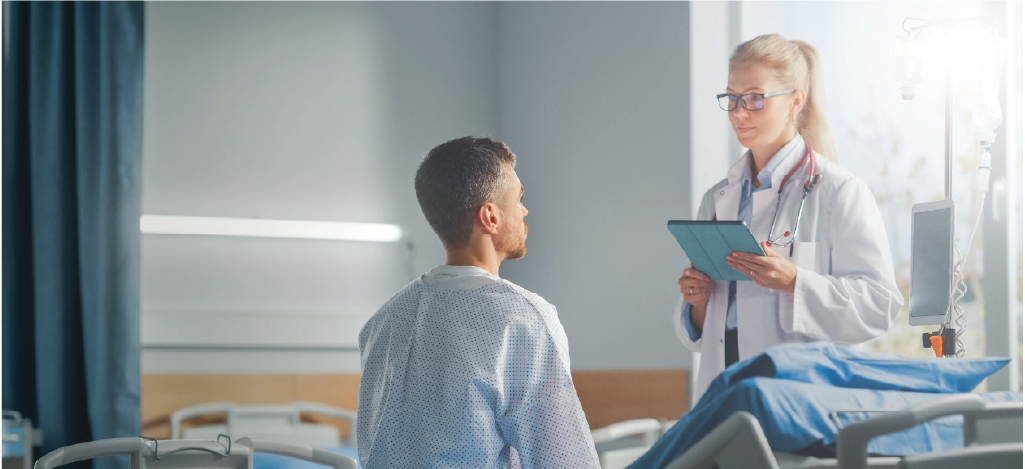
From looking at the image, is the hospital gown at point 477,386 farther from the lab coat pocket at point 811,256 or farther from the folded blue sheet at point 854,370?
the lab coat pocket at point 811,256

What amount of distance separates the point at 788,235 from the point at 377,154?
249 centimetres

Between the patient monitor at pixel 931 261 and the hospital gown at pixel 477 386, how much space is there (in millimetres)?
930

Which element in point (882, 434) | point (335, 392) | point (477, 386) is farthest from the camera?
point (335, 392)

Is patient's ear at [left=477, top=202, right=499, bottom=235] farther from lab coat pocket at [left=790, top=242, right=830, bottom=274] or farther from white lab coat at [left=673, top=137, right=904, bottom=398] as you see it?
lab coat pocket at [left=790, top=242, right=830, bottom=274]

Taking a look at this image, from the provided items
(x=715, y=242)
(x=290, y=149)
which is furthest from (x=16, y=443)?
Result: (x=715, y=242)

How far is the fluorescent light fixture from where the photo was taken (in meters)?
4.02

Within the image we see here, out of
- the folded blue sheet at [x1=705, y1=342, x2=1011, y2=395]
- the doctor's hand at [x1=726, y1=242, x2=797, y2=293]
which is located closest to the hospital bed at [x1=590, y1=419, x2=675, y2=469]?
the doctor's hand at [x1=726, y1=242, x2=797, y2=293]

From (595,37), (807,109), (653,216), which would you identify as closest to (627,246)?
(653,216)

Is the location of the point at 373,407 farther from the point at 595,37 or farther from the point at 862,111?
the point at 595,37

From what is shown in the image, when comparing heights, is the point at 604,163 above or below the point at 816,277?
above

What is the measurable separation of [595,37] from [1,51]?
2185 millimetres

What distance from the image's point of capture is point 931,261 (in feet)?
6.77

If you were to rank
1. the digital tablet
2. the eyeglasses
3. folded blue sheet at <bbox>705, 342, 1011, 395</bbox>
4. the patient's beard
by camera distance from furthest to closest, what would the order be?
the eyeglasses
the digital tablet
the patient's beard
folded blue sheet at <bbox>705, 342, 1011, 395</bbox>

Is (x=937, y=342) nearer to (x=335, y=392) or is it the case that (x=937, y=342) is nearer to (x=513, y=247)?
(x=513, y=247)
